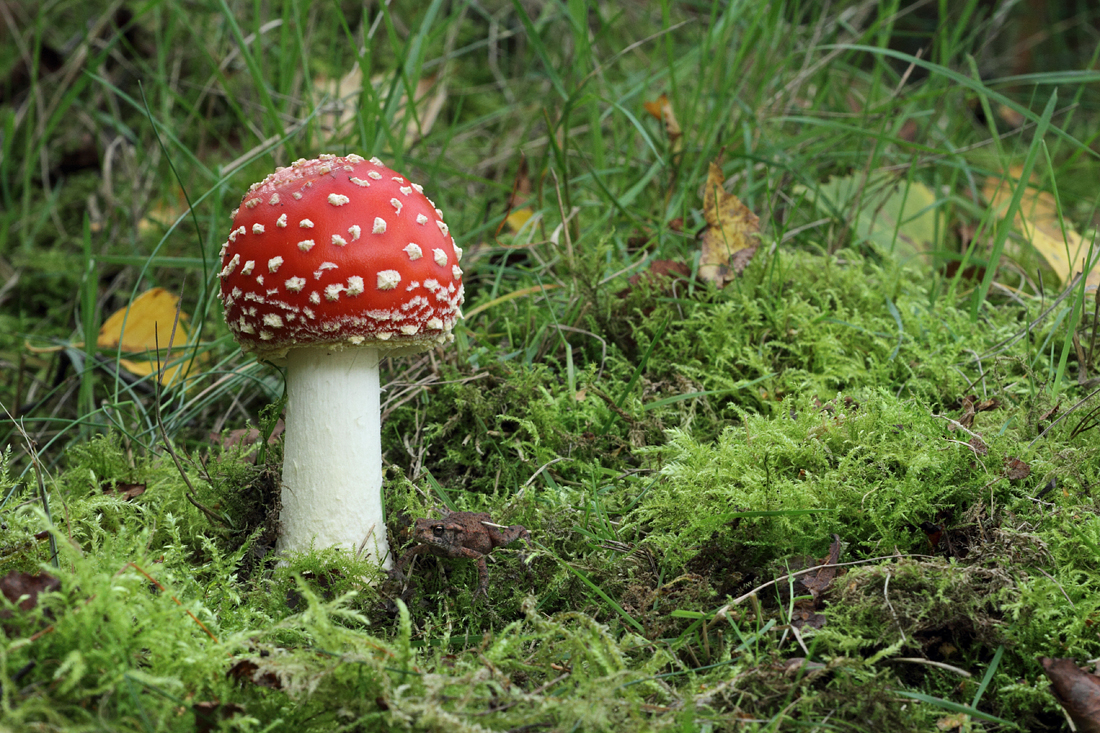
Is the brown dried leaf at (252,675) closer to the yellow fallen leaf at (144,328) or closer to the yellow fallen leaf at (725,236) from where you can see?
the yellow fallen leaf at (144,328)

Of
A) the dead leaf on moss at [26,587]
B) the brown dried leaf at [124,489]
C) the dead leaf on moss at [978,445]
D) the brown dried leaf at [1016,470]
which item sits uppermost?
the dead leaf on moss at [978,445]

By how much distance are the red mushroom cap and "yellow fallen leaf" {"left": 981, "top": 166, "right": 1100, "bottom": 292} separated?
6.98 ft

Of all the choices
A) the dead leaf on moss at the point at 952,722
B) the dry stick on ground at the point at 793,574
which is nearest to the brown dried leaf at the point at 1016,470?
the dry stick on ground at the point at 793,574

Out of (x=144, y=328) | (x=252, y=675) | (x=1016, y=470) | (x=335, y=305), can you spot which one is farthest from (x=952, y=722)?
(x=144, y=328)

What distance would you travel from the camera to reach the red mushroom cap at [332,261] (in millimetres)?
1851

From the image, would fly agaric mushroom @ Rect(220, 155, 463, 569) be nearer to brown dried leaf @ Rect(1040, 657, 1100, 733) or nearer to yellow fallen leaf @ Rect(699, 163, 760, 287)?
yellow fallen leaf @ Rect(699, 163, 760, 287)

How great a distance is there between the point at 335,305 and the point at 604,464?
1.03m

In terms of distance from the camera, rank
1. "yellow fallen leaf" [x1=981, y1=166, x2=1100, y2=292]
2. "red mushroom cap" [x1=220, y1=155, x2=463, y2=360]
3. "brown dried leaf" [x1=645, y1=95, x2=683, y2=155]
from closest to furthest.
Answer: "red mushroom cap" [x1=220, y1=155, x2=463, y2=360] < "yellow fallen leaf" [x1=981, y1=166, x2=1100, y2=292] < "brown dried leaf" [x1=645, y1=95, x2=683, y2=155]

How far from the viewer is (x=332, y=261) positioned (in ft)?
6.05

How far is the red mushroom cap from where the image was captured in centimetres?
185

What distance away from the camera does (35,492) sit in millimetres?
2266

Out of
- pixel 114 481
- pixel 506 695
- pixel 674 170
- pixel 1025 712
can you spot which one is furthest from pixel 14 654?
pixel 674 170

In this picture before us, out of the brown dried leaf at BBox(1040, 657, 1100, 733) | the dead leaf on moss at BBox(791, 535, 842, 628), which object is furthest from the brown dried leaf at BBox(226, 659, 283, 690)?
the brown dried leaf at BBox(1040, 657, 1100, 733)

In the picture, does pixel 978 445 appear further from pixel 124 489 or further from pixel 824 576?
pixel 124 489
